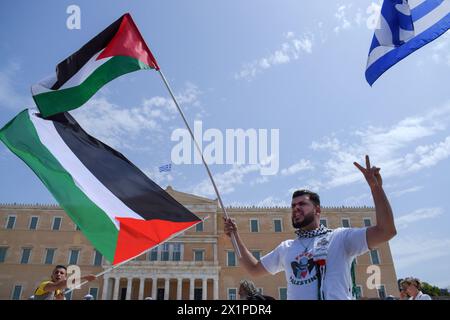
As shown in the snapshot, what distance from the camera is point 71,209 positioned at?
3.98m

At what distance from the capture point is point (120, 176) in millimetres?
4598

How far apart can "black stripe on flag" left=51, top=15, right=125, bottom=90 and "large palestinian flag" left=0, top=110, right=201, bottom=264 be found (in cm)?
69

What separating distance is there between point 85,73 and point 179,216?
88.8 inches

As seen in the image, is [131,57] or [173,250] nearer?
[131,57]

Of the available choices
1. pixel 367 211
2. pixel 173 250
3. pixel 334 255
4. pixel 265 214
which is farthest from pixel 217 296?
pixel 334 255

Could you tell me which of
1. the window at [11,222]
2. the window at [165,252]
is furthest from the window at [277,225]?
the window at [11,222]

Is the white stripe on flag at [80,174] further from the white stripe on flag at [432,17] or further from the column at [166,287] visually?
the column at [166,287]

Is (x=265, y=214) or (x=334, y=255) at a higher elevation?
(x=265, y=214)

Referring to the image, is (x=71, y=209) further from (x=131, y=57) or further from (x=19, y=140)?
(x=131, y=57)

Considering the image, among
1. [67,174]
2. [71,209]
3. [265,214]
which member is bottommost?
[71,209]

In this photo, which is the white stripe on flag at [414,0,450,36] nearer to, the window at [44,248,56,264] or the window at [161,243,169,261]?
the window at [161,243,169,261]

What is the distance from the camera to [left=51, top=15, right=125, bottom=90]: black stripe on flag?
4.28m

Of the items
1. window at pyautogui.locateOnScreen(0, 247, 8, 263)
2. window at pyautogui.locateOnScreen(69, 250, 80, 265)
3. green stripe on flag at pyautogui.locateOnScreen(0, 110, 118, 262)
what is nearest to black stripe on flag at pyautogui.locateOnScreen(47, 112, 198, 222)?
green stripe on flag at pyautogui.locateOnScreen(0, 110, 118, 262)
